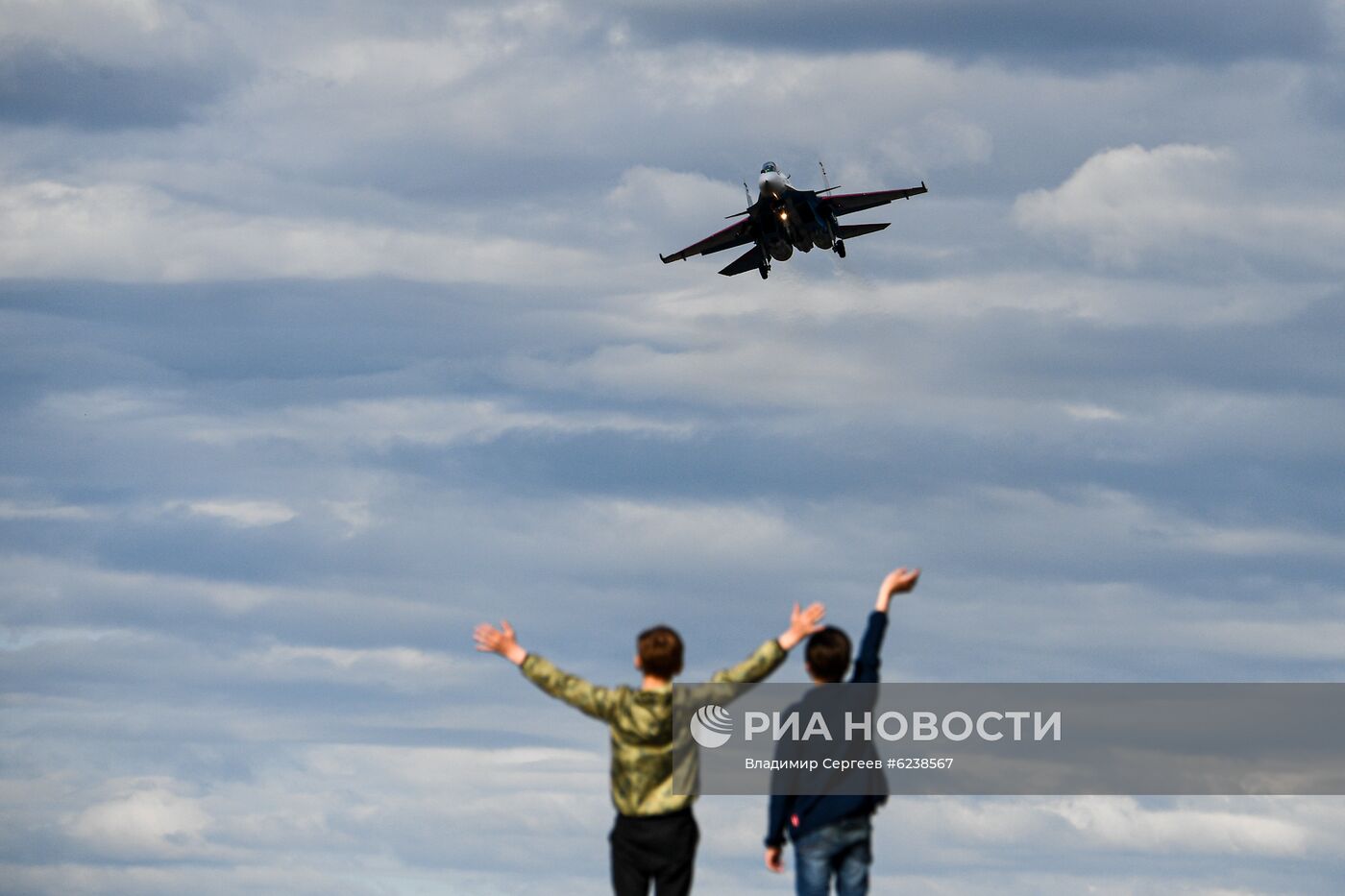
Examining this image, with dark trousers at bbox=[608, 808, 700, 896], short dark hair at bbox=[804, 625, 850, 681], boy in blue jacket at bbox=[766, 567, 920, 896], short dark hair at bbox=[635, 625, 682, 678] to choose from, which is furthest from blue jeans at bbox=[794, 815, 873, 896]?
short dark hair at bbox=[635, 625, 682, 678]

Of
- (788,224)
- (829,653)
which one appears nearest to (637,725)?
(829,653)

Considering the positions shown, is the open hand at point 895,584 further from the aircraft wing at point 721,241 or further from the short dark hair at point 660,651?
the aircraft wing at point 721,241

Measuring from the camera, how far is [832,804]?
12773 mm

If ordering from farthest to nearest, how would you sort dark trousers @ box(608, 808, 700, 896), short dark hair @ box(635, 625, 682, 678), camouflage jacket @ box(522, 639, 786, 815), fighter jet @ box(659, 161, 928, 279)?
fighter jet @ box(659, 161, 928, 279), dark trousers @ box(608, 808, 700, 896), camouflage jacket @ box(522, 639, 786, 815), short dark hair @ box(635, 625, 682, 678)

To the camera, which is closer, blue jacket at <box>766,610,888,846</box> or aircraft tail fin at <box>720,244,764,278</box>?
blue jacket at <box>766,610,888,846</box>

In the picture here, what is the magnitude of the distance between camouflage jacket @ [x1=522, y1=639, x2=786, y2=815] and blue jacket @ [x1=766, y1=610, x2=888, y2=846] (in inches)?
30.7

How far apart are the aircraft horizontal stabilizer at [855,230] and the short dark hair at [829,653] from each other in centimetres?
6718

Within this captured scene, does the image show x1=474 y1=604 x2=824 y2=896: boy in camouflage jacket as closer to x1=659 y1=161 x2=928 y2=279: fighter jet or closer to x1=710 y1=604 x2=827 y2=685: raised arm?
x1=710 y1=604 x2=827 y2=685: raised arm

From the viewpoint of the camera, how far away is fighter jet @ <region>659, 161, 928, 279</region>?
75125mm

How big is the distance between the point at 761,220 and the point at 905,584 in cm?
6563

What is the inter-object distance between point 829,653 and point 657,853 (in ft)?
7.83

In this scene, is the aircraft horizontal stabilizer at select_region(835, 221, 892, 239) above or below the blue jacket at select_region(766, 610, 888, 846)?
above

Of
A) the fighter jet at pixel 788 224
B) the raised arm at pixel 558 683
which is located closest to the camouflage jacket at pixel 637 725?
the raised arm at pixel 558 683

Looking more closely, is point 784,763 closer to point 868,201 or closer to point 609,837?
point 609,837
